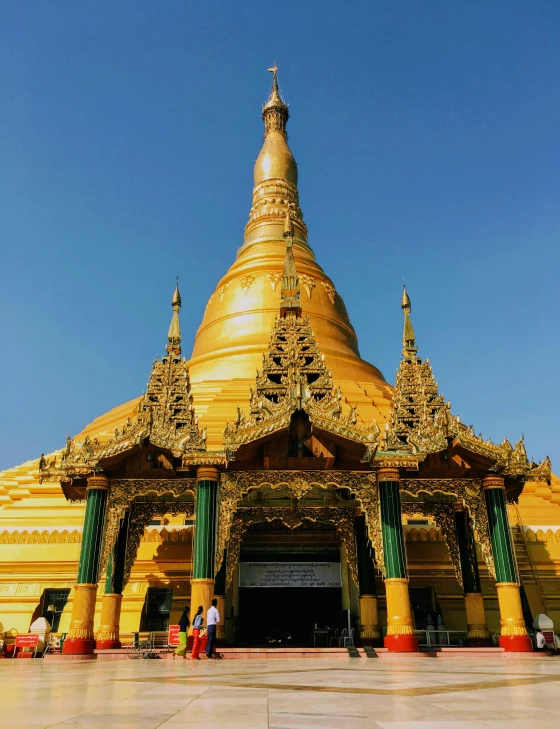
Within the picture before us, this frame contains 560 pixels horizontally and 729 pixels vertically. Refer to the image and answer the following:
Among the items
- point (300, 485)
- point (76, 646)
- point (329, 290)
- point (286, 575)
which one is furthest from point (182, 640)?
point (329, 290)

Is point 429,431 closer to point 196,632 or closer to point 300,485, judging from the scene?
point 300,485

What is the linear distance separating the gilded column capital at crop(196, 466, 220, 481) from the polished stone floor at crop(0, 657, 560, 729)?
6.08m

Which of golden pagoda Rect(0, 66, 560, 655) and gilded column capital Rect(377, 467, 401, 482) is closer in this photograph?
golden pagoda Rect(0, 66, 560, 655)

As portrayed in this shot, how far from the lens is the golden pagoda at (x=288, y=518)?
13.7 metres

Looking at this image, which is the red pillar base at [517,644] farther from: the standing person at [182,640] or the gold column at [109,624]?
the gold column at [109,624]

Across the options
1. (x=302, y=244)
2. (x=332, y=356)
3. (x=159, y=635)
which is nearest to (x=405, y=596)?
(x=159, y=635)

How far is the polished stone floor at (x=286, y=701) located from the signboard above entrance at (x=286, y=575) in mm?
9967

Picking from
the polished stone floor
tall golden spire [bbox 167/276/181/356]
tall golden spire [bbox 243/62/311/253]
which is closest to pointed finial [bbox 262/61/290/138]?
tall golden spire [bbox 243/62/311/253]

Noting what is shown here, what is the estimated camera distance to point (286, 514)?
16609mm

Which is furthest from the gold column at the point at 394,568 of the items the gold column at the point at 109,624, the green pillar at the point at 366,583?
the gold column at the point at 109,624

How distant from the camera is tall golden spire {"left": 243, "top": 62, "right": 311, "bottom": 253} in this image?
37319mm

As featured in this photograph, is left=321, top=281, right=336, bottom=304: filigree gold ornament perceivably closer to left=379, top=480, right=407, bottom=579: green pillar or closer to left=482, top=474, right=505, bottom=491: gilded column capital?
left=482, top=474, right=505, bottom=491: gilded column capital

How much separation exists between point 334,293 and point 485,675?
90.3ft

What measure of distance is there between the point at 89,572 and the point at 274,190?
1222 inches
